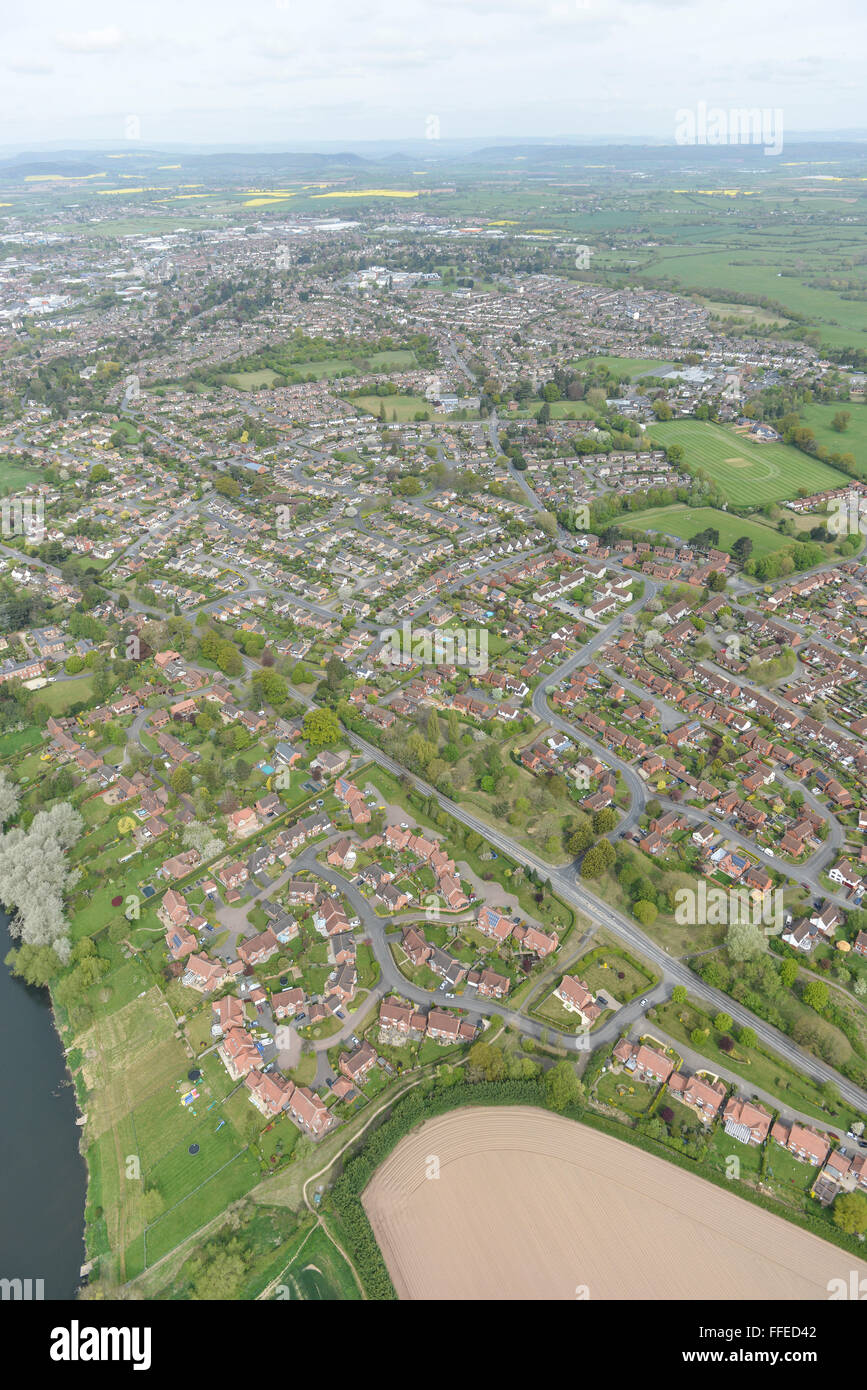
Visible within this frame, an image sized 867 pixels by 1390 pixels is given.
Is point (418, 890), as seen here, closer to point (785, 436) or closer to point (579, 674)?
point (579, 674)

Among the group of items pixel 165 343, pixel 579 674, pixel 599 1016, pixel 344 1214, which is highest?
pixel 165 343

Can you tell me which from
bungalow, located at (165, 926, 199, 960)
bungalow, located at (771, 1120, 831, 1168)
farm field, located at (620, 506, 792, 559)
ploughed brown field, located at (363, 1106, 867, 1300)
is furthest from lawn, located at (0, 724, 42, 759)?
farm field, located at (620, 506, 792, 559)

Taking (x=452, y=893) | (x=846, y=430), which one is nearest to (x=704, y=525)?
(x=846, y=430)

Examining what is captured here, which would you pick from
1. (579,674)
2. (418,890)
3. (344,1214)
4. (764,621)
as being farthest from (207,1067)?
(764,621)

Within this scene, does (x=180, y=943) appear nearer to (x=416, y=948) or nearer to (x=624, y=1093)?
→ (x=416, y=948)

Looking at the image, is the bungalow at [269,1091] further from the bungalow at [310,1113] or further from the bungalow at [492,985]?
the bungalow at [492,985]

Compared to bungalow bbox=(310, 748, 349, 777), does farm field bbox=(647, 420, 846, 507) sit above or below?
above

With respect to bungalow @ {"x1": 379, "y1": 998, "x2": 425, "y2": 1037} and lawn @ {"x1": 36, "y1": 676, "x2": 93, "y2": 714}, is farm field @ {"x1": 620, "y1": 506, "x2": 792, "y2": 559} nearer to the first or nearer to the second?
lawn @ {"x1": 36, "y1": 676, "x2": 93, "y2": 714}
